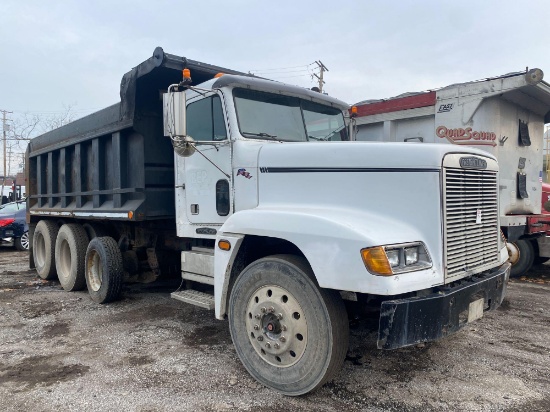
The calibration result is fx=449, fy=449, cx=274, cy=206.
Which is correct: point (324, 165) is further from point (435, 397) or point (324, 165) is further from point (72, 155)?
point (72, 155)

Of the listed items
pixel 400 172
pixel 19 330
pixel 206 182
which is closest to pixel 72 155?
pixel 19 330

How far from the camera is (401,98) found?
8062 millimetres

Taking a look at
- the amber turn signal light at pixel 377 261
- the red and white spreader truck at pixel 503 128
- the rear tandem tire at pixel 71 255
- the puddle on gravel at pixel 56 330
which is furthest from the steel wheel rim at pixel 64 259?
the amber turn signal light at pixel 377 261

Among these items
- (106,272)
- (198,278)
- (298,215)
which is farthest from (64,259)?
(298,215)

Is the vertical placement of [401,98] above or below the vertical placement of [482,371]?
above

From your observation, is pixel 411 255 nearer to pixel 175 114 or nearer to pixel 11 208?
pixel 175 114

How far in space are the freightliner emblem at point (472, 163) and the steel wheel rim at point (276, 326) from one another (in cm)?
167

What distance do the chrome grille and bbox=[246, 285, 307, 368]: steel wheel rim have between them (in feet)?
3.77

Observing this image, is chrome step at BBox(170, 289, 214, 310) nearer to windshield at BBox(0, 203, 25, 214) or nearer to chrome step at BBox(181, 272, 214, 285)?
chrome step at BBox(181, 272, 214, 285)

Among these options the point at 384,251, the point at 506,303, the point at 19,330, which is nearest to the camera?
the point at 384,251

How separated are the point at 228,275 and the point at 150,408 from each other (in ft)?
3.99

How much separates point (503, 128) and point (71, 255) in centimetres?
737

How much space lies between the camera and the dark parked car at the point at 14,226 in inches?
519

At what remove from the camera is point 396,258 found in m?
3.05
